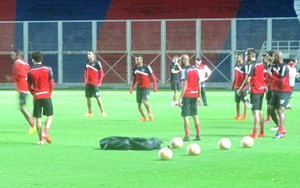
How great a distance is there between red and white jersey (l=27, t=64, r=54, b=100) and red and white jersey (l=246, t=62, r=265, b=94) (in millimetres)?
5046

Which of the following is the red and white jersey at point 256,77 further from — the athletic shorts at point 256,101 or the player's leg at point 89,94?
the player's leg at point 89,94

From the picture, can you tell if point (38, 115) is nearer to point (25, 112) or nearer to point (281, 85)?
point (25, 112)

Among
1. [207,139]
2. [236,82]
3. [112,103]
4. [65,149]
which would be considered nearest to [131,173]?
[65,149]

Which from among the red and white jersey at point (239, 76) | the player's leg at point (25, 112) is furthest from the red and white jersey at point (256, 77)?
the red and white jersey at point (239, 76)

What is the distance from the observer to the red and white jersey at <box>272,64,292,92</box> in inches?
909

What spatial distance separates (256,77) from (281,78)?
656mm

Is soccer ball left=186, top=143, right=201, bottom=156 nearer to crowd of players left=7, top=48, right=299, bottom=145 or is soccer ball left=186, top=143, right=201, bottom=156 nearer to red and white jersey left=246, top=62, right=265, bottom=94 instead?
crowd of players left=7, top=48, right=299, bottom=145

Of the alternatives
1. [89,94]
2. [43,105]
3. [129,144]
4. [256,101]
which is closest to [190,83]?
[256,101]

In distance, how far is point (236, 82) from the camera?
30.4 meters

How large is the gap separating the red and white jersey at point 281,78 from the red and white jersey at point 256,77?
1.11 feet

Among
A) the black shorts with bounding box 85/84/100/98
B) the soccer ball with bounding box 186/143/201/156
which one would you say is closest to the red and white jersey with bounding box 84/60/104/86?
the black shorts with bounding box 85/84/100/98

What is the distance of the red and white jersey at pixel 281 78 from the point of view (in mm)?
23094

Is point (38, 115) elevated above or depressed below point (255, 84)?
below

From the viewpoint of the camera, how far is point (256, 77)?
23422 millimetres
